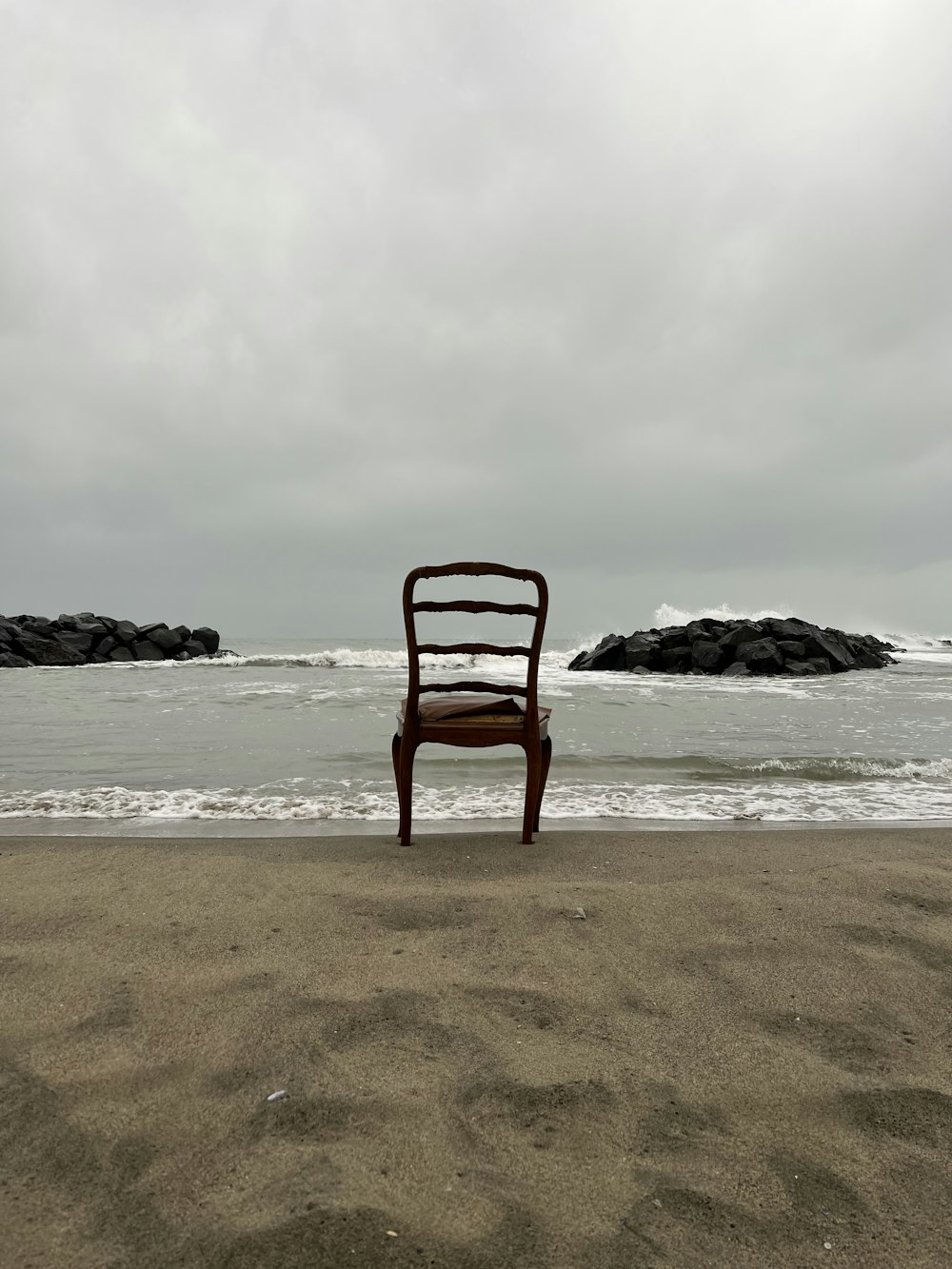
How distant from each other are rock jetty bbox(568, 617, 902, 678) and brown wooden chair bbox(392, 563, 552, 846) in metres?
17.5

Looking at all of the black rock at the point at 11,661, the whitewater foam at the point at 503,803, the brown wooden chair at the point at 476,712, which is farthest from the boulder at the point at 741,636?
the black rock at the point at 11,661

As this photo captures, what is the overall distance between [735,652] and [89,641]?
21.8 meters

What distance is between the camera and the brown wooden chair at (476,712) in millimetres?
3596

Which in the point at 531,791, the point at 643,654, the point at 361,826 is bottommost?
the point at 361,826

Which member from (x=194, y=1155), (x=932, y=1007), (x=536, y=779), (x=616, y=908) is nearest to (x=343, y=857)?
(x=536, y=779)

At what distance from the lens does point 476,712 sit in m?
3.74

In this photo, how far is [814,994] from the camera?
2057mm

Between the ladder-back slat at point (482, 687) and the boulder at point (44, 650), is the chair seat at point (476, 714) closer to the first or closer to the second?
the ladder-back slat at point (482, 687)

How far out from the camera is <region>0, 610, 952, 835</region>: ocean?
449 cm

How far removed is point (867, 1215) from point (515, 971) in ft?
3.55

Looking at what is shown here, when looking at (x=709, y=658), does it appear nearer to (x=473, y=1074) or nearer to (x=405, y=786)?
(x=405, y=786)

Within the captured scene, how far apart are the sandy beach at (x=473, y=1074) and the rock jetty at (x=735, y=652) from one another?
60.6 feet

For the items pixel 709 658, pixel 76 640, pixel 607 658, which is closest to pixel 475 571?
pixel 709 658

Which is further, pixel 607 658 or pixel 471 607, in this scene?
pixel 607 658
